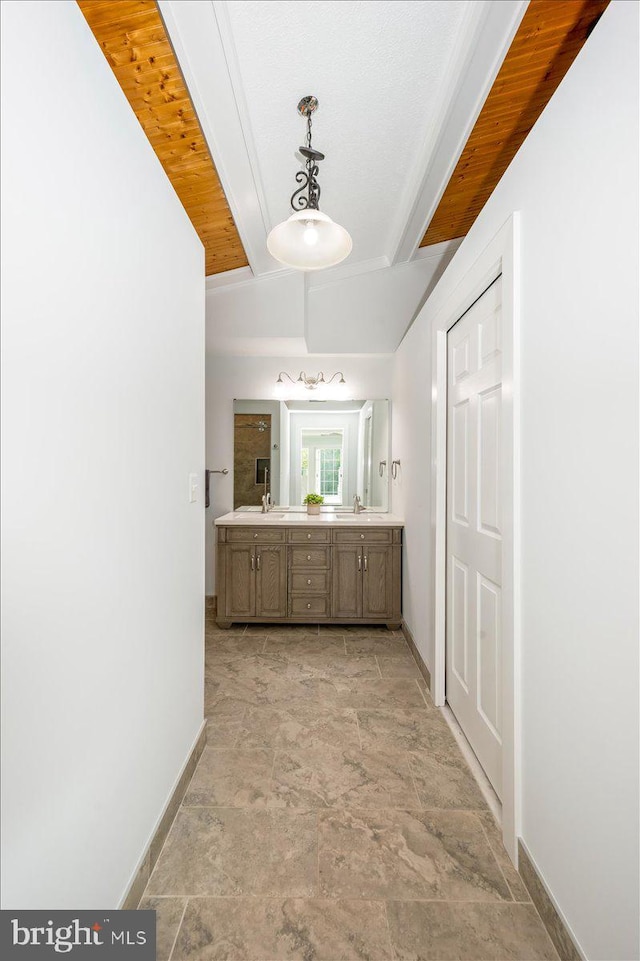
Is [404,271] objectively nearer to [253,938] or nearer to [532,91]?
[532,91]

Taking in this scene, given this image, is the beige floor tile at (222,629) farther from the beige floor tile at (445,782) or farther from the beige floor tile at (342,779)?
the beige floor tile at (445,782)

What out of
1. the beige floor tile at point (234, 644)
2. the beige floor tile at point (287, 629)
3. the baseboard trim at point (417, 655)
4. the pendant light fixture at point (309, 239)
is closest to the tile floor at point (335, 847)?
the baseboard trim at point (417, 655)

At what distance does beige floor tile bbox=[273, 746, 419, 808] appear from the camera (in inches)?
69.5

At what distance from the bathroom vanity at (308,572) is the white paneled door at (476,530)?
1.19m

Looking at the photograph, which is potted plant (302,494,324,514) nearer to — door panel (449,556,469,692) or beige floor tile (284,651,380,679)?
beige floor tile (284,651,380,679)

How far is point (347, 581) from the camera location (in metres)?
3.66

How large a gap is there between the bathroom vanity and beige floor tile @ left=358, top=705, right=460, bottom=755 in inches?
48.6

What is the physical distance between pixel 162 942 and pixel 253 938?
9.5 inches

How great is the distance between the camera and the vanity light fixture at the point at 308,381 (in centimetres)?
428

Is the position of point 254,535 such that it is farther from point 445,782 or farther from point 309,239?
point 309,239

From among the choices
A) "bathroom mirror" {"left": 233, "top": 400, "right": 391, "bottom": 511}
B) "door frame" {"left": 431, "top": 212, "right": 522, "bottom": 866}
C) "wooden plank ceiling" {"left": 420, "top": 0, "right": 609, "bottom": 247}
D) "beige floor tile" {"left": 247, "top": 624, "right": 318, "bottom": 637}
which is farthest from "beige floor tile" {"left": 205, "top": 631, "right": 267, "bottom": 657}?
"wooden plank ceiling" {"left": 420, "top": 0, "right": 609, "bottom": 247}

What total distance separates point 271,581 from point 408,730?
1705 mm

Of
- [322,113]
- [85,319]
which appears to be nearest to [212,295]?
[322,113]

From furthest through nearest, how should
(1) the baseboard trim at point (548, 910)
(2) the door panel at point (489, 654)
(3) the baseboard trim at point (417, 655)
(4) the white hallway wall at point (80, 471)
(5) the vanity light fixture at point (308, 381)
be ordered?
(5) the vanity light fixture at point (308, 381)
(3) the baseboard trim at point (417, 655)
(2) the door panel at point (489, 654)
(1) the baseboard trim at point (548, 910)
(4) the white hallway wall at point (80, 471)
